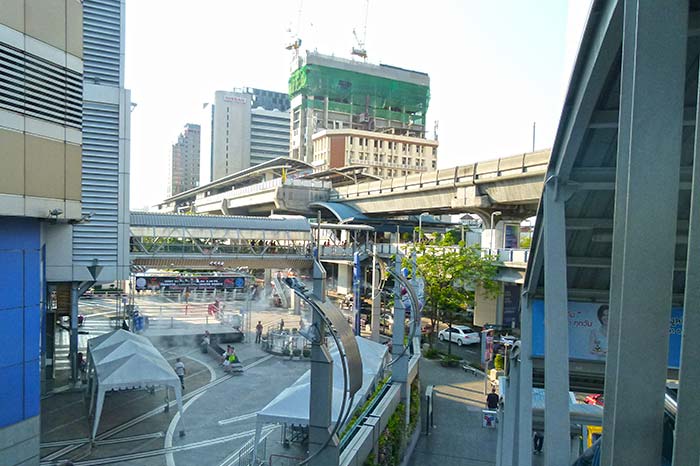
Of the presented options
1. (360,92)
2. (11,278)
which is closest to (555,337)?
(11,278)

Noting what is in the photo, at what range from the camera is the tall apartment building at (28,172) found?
9.84 meters

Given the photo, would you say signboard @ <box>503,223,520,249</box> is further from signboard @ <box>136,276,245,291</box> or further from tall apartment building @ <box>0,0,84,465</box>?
tall apartment building @ <box>0,0,84,465</box>

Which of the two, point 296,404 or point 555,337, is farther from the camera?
point 296,404

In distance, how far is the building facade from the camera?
307 feet

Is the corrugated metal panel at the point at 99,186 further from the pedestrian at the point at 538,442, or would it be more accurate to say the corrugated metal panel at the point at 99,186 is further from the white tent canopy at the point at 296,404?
the pedestrian at the point at 538,442

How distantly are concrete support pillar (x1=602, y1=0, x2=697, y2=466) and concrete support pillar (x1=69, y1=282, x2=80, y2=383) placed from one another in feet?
58.9

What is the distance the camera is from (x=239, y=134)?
13450cm

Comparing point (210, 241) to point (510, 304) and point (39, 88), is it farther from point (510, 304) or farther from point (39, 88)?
point (39, 88)

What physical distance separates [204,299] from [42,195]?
107 ft

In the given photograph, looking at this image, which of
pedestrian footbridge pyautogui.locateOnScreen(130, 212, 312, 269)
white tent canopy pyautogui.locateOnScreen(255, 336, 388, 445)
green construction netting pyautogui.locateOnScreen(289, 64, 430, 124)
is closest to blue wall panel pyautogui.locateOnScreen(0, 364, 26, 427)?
white tent canopy pyautogui.locateOnScreen(255, 336, 388, 445)

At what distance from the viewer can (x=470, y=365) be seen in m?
23.8

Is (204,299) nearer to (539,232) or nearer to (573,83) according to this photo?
(539,232)

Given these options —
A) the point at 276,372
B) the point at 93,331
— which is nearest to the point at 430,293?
the point at 276,372

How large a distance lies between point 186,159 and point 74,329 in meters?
168
